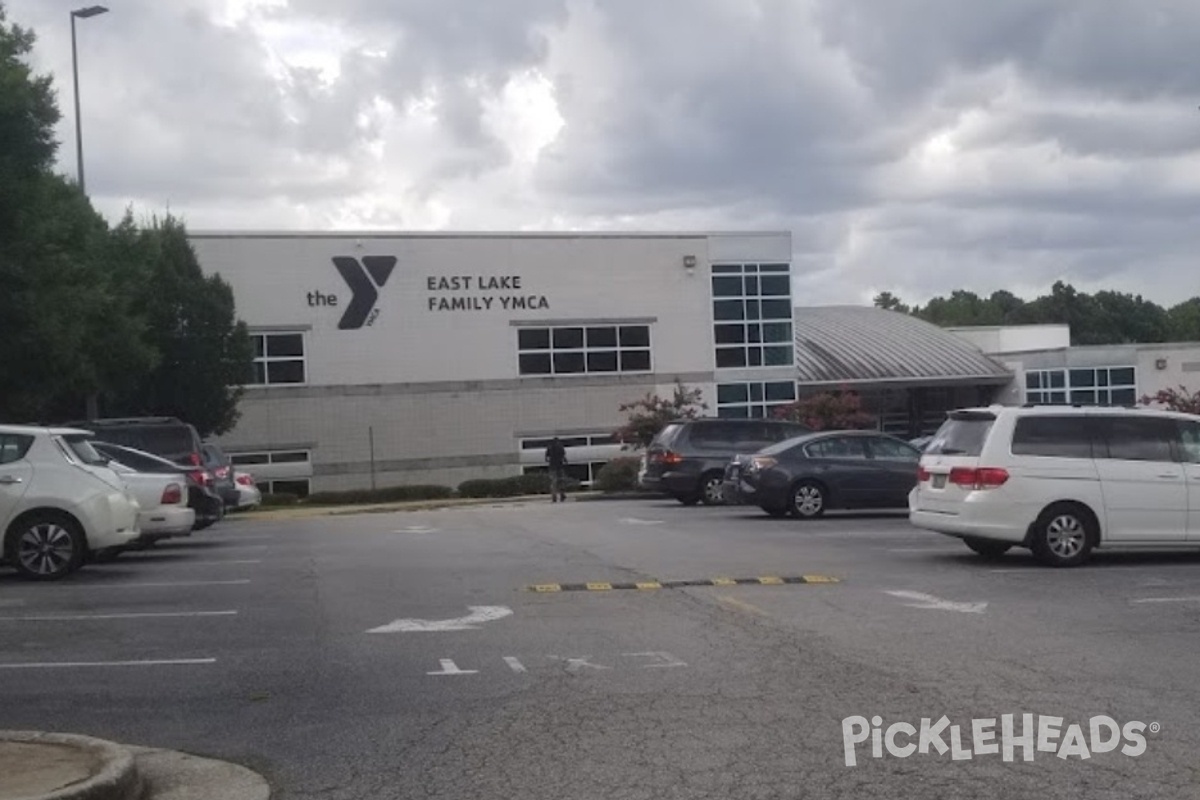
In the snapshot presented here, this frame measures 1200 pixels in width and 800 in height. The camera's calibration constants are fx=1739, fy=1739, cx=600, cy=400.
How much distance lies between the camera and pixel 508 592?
55.3ft

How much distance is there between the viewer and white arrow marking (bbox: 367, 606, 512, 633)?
46.3 ft

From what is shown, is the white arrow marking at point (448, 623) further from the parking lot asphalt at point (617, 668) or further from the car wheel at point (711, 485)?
the car wheel at point (711, 485)

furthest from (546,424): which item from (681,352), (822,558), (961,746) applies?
(961,746)

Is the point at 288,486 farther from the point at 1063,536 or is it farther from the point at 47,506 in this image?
the point at 1063,536

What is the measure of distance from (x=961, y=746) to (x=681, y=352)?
157 feet

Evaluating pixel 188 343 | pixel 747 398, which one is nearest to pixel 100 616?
pixel 188 343

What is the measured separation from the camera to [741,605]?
1539 cm

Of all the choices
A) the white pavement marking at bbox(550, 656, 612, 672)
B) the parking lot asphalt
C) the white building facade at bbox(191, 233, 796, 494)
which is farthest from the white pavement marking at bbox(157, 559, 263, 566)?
the white building facade at bbox(191, 233, 796, 494)

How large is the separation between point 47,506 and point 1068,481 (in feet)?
35.5

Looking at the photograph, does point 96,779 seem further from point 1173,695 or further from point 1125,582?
point 1125,582

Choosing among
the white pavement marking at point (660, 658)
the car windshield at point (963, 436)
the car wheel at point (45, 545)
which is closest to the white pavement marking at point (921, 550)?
the car windshield at point (963, 436)

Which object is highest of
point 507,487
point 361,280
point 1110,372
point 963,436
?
point 361,280

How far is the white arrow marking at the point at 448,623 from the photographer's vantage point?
14.1 m

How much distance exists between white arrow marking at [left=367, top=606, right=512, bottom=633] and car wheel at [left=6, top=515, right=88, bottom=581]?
5.44 meters
